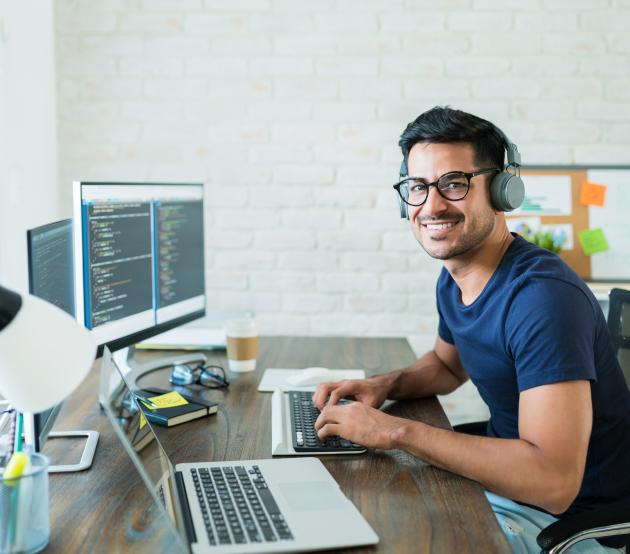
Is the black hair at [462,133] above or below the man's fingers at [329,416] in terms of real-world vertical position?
above

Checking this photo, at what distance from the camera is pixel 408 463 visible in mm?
1183

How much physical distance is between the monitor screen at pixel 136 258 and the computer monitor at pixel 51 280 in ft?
0.16

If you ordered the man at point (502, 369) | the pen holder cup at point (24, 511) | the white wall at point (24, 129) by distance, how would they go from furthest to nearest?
the white wall at point (24, 129), the man at point (502, 369), the pen holder cup at point (24, 511)

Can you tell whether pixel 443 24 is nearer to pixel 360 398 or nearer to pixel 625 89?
pixel 625 89

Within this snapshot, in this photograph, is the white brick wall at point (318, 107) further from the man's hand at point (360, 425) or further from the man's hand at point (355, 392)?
the man's hand at point (360, 425)

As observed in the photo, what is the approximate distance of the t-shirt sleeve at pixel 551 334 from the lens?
1.15 meters

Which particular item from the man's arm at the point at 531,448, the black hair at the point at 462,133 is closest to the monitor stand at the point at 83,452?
the man's arm at the point at 531,448

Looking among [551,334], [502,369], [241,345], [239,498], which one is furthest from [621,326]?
[239,498]

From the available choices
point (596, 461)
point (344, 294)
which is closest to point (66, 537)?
point (596, 461)

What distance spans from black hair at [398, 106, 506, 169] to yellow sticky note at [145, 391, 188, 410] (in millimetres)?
718

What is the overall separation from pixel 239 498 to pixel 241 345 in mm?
772

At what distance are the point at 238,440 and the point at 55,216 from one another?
1.73 m

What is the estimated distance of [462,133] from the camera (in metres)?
1.42

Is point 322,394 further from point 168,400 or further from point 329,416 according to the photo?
point 168,400
